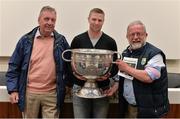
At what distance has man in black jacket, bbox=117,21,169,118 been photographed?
Result: 1673mm

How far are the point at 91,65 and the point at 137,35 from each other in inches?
13.6

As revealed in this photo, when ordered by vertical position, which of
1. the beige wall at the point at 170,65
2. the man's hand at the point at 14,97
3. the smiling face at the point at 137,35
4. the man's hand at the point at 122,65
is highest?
the smiling face at the point at 137,35

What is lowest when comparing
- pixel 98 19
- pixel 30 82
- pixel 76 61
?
pixel 30 82

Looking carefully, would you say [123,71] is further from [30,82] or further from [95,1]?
[95,1]

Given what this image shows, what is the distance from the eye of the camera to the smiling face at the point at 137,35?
1.70 meters

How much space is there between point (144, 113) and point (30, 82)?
0.78m

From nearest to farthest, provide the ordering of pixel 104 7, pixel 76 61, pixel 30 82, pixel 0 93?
1. pixel 76 61
2. pixel 30 82
3. pixel 0 93
4. pixel 104 7

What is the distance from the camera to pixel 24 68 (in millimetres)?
1830

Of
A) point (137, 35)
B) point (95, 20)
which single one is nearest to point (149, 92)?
point (137, 35)

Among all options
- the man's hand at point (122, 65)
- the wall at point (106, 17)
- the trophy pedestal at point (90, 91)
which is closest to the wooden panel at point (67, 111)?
the trophy pedestal at point (90, 91)

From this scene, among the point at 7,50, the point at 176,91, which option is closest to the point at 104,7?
the point at 7,50

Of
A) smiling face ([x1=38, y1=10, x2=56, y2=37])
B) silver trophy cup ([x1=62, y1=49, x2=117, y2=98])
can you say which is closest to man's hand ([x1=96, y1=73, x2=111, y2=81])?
silver trophy cup ([x1=62, y1=49, x2=117, y2=98])

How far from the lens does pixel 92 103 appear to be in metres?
1.88

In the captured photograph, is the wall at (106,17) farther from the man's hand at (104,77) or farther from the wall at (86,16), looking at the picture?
the man's hand at (104,77)
